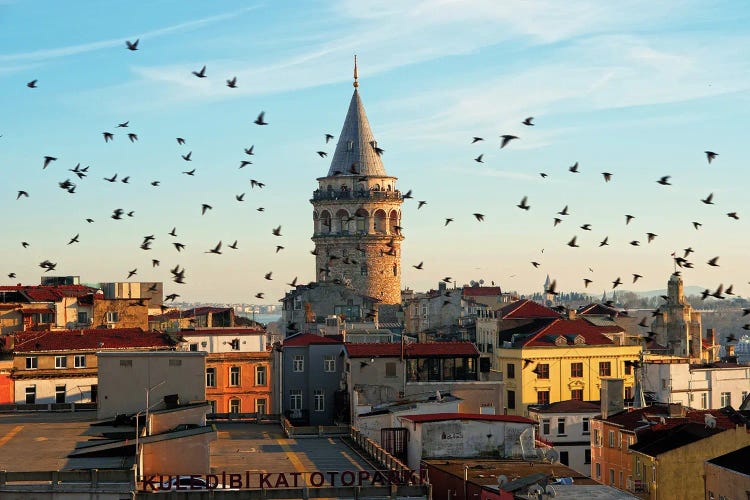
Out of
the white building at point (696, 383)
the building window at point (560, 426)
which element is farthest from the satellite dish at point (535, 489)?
the white building at point (696, 383)

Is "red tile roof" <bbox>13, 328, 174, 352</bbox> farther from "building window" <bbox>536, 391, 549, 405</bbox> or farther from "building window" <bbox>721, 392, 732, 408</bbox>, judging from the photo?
"building window" <bbox>721, 392, 732, 408</bbox>

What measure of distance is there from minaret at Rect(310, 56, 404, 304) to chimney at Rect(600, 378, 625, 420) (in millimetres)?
69910

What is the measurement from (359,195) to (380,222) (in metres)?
3.56

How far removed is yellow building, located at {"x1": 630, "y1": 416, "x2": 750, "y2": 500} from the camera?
65.9 meters

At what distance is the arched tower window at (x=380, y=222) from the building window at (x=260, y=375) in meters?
58.3

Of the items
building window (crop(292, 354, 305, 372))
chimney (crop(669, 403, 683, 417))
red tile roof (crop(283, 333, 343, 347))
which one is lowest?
chimney (crop(669, 403, 683, 417))

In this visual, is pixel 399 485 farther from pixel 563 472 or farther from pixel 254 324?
pixel 254 324

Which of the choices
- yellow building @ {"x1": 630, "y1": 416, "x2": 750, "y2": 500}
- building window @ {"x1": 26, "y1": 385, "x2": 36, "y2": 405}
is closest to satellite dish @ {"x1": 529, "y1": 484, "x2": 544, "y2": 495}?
yellow building @ {"x1": 630, "y1": 416, "x2": 750, "y2": 500}

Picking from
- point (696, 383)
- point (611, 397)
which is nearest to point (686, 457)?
point (611, 397)

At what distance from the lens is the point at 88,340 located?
96.1 meters

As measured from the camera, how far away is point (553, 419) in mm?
91688

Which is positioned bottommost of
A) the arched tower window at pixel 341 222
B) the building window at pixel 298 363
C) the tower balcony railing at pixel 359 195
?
the building window at pixel 298 363

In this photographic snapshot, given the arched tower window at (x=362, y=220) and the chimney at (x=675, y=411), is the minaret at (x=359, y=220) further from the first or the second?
the chimney at (x=675, y=411)

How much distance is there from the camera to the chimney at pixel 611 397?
82.1 meters
